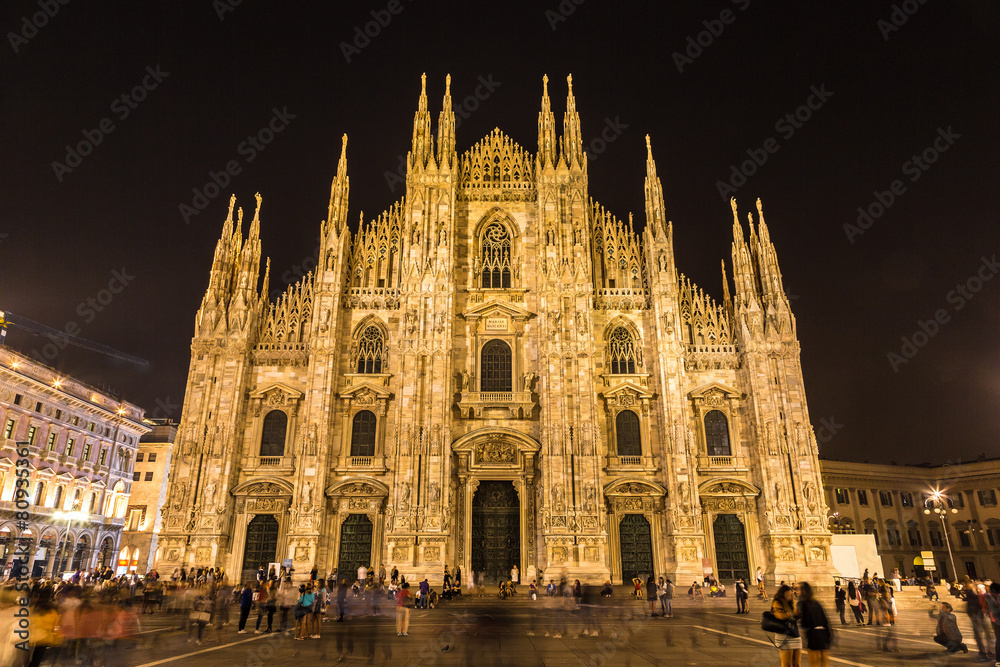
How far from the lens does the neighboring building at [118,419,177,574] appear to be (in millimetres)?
62406

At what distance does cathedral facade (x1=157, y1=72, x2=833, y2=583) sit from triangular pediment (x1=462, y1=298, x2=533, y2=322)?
5.0 inches

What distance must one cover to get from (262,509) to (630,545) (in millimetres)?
18654

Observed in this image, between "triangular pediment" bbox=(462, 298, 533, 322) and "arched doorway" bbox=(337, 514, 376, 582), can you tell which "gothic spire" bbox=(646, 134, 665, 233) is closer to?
"triangular pediment" bbox=(462, 298, 533, 322)

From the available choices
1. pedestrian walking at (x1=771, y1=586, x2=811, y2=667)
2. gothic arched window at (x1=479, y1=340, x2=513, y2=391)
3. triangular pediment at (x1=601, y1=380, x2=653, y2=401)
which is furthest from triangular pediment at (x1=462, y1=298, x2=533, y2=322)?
pedestrian walking at (x1=771, y1=586, x2=811, y2=667)

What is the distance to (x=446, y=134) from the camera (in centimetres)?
3988

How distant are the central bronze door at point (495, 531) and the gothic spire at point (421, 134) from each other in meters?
19.0

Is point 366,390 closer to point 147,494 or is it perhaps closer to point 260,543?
point 260,543

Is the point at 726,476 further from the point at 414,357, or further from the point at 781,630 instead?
the point at 781,630

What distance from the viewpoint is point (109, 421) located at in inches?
2227

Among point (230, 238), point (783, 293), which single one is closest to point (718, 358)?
point (783, 293)

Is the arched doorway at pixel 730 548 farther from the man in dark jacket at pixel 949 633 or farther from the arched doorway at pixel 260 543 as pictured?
the arched doorway at pixel 260 543

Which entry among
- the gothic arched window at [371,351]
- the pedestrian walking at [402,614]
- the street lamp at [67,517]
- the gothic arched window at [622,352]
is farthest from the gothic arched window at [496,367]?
the street lamp at [67,517]

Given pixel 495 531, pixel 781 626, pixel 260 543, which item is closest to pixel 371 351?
pixel 260 543

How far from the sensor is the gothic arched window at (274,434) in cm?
3444
